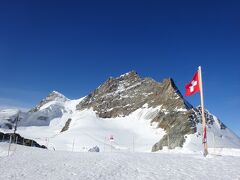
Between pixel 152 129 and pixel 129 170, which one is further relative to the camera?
pixel 152 129

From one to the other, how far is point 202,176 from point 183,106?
133 m

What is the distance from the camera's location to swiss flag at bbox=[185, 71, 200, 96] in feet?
72.9

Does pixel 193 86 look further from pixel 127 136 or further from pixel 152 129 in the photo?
pixel 152 129

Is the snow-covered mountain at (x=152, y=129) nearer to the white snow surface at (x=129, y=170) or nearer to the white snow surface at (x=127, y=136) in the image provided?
the white snow surface at (x=127, y=136)

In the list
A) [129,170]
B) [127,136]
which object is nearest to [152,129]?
[127,136]

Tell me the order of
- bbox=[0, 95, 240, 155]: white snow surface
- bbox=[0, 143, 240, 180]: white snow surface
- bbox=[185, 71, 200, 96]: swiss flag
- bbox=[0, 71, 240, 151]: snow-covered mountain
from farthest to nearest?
bbox=[0, 71, 240, 151]: snow-covered mountain
bbox=[0, 95, 240, 155]: white snow surface
bbox=[185, 71, 200, 96]: swiss flag
bbox=[0, 143, 240, 180]: white snow surface

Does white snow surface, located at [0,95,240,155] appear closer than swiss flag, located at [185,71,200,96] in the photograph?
No

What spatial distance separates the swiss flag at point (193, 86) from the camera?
72.9ft

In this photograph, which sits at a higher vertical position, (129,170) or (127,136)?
(127,136)

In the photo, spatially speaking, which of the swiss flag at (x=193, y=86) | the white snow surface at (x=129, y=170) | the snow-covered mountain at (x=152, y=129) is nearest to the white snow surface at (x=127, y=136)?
the snow-covered mountain at (x=152, y=129)

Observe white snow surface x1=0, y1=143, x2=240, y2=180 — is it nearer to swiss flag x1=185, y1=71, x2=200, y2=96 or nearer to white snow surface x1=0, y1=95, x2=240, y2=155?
swiss flag x1=185, y1=71, x2=200, y2=96

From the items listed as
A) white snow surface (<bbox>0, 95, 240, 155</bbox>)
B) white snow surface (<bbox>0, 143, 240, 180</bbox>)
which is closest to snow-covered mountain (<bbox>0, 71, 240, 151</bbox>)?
white snow surface (<bbox>0, 95, 240, 155</bbox>)

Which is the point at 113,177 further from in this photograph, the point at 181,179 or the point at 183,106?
the point at 183,106

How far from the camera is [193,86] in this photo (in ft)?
74.3
